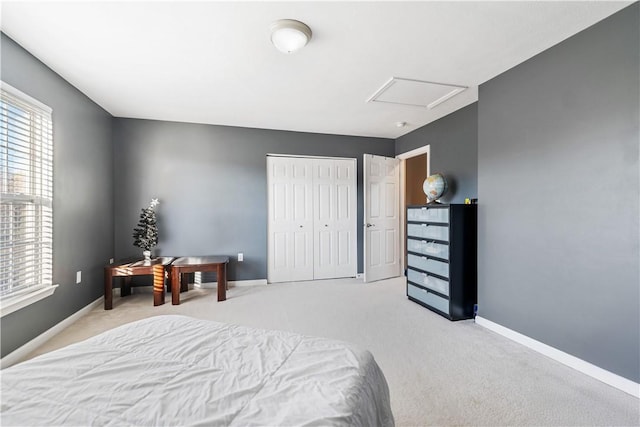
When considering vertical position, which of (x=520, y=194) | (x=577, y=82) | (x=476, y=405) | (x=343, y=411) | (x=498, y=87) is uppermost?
(x=498, y=87)

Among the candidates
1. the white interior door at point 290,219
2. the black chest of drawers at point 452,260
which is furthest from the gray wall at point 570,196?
the white interior door at point 290,219

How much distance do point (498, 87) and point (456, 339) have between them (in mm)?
2380

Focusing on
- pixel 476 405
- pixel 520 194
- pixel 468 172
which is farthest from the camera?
pixel 468 172

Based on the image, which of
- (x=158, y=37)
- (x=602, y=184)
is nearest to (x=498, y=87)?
(x=602, y=184)

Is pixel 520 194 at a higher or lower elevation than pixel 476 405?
higher

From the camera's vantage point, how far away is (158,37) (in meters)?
2.15

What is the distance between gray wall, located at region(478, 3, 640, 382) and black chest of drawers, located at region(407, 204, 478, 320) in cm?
25

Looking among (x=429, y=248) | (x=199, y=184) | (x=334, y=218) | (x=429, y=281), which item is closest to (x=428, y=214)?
(x=429, y=248)

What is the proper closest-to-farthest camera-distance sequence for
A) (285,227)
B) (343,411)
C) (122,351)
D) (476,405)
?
(343,411) < (122,351) < (476,405) < (285,227)

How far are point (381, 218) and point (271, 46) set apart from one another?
3.20 metres

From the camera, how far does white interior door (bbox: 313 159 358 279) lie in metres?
4.76

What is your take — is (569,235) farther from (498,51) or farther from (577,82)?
(498,51)

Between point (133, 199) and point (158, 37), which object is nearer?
point (158, 37)

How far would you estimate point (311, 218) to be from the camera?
15.5 ft
